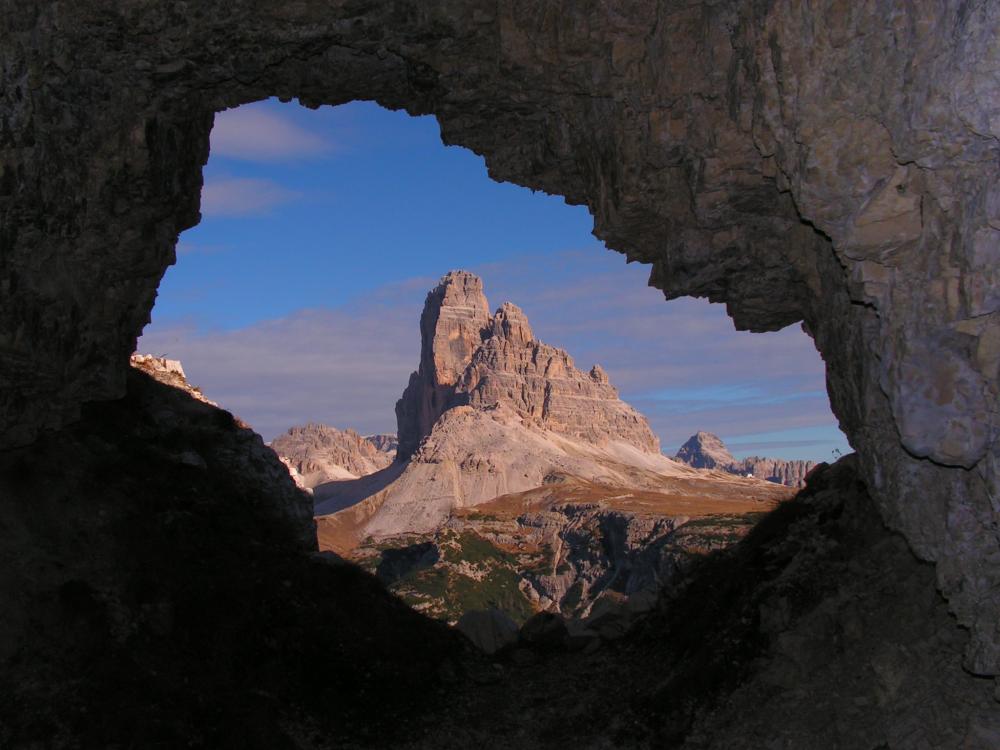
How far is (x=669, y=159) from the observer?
819 inches

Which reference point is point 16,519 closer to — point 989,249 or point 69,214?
point 69,214

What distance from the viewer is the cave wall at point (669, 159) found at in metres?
13.7

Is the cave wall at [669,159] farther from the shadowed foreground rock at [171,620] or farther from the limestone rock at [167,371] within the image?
the limestone rock at [167,371]

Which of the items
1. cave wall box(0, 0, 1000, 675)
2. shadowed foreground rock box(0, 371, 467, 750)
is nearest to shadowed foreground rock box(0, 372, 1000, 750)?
shadowed foreground rock box(0, 371, 467, 750)

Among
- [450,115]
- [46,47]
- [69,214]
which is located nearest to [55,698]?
[69,214]

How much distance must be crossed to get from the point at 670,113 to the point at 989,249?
925 centimetres

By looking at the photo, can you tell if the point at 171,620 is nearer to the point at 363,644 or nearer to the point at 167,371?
the point at 363,644

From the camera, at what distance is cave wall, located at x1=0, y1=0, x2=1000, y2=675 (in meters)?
13.7

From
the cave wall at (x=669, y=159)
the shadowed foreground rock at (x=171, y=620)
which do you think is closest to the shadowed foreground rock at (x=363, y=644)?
the shadowed foreground rock at (x=171, y=620)

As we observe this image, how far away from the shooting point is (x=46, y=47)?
2077cm

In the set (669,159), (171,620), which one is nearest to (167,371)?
(171,620)

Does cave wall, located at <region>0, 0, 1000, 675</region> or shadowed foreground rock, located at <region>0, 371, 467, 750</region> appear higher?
cave wall, located at <region>0, 0, 1000, 675</region>

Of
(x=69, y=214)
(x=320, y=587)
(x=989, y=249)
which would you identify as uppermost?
(x=69, y=214)

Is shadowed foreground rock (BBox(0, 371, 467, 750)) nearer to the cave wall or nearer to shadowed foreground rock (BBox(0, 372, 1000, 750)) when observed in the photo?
shadowed foreground rock (BBox(0, 372, 1000, 750))
